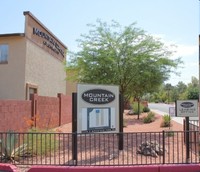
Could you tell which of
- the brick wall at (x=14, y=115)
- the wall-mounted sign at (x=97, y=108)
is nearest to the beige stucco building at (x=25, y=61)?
the brick wall at (x=14, y=115)

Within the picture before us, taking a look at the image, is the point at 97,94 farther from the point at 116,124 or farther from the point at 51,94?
Result: the point at 51,94

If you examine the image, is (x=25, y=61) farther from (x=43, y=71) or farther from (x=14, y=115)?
(x=14, y=115)

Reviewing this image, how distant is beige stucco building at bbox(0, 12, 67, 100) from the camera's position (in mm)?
20812

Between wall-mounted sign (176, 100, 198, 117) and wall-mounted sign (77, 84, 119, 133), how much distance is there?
221cm

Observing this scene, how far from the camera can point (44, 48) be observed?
25.2m

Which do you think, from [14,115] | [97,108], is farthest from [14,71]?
[97,108]

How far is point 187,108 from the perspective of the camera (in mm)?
11711

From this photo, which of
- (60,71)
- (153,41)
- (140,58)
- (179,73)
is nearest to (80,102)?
(140,58)

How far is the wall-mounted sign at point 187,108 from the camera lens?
458 inches

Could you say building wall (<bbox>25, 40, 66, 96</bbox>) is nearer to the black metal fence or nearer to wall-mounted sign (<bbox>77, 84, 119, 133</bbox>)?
the black metal fence

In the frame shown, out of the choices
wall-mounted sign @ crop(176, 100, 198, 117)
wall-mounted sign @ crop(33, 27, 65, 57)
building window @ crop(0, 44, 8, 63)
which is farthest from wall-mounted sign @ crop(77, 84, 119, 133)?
wall-mounted sign @ crop(33, 27, 65, 57)

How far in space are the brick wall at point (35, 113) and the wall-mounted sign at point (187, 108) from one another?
235 inches

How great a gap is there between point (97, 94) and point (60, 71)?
19.6 meters

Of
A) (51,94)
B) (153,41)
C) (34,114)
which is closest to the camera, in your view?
(34,114)
